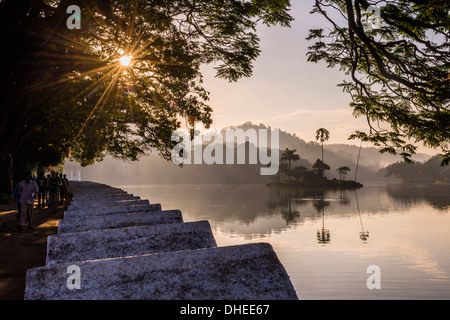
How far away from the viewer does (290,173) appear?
124 metres

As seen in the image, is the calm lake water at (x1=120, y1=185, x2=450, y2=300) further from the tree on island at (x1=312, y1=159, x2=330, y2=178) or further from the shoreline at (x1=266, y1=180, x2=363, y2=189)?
the tree on island at (x1=312, y1=159, x2=330, y2=178)

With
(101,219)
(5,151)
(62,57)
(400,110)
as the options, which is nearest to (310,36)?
(400,110)

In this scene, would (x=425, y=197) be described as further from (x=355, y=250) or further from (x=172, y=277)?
(x=172, y=277)

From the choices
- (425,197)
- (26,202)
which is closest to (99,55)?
(26,202)

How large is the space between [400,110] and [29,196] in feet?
40.2

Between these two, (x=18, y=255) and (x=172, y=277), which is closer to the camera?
(x=172, y=277)

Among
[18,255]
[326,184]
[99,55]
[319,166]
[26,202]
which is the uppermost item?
[99,55]

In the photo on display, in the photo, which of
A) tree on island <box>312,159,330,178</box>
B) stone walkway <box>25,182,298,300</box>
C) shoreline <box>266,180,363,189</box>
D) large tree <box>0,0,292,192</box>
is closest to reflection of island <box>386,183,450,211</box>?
shoreline <box>266,180,363,189</box>

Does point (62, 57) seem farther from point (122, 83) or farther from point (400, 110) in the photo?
point (400, 110)

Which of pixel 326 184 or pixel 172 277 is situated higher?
pixel 172 277

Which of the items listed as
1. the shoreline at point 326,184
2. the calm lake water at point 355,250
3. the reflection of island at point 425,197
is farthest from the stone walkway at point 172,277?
the shoreline at point 326,184

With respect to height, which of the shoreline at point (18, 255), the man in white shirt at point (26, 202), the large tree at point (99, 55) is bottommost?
the shoreline at point (18, 255)

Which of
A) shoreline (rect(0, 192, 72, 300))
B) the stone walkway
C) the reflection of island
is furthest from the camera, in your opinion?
the reflection of island

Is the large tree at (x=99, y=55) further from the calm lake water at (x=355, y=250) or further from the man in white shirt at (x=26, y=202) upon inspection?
the calm lake water at (x=355, y=250)
